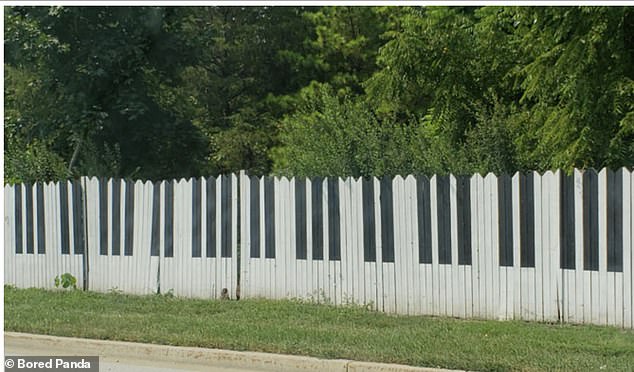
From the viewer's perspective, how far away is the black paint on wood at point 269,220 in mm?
12648

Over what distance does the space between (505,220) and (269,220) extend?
328 cm

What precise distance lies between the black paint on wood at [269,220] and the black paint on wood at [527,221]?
11.2 ft

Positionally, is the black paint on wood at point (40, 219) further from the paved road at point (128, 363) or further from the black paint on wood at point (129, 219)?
the paved road at point (128, 363)

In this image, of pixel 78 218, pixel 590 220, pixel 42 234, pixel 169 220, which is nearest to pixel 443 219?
pixel 590 220

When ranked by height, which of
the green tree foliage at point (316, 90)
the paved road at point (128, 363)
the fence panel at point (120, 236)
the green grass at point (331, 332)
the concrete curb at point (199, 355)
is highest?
the green tree foliage at point (316, 90)

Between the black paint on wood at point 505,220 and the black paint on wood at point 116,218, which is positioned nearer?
the black paint on wood at point 505,220

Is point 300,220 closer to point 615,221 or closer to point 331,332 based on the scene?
point 331,332

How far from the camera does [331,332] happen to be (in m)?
9.90

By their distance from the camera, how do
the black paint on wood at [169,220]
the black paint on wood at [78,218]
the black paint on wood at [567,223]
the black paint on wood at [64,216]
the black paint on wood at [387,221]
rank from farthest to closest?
the black paint on wood at [64,216], the black paint on wood at [78,218], the black paint on wood at [169,220], the black paint on wood at [387,221], the black paint on wood at [567,223]

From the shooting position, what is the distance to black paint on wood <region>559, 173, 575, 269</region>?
1045 cm

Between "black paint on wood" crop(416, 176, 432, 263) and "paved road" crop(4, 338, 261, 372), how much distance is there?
329cm

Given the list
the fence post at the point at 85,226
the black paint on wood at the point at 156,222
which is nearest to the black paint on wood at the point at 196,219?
the black paint on wood at the point at 156,222

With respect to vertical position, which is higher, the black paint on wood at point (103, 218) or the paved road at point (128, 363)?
the black paint on wood at point (103, 218)

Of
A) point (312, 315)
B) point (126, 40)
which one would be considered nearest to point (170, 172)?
point (126, 40)
